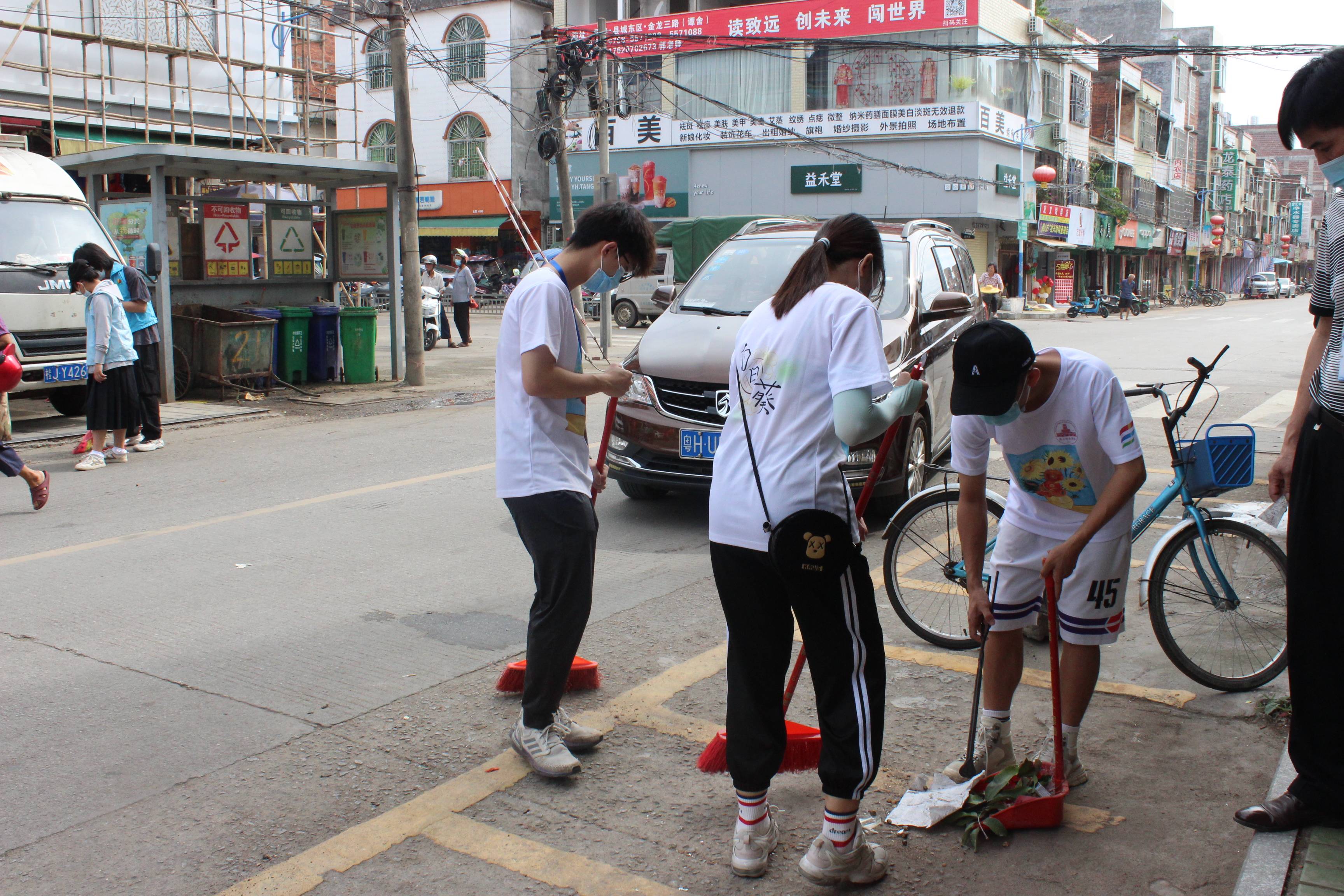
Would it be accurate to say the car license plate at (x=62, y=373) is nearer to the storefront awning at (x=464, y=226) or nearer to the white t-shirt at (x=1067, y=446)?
the white t-shirt at (x=1067, y=446)

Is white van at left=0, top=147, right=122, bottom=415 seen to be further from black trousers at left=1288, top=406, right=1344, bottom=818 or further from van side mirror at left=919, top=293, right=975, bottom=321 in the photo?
black trousers at left=1288, top=406, right=1344, bottom=818

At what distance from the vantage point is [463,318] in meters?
21.6

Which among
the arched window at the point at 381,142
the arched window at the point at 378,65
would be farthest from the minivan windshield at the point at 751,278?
the arched window at the point at 378,65

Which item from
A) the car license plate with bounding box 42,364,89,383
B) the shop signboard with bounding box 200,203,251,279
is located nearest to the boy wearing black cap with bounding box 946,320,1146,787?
the car license plate with bounding box 42,364,89,383

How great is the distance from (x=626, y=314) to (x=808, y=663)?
88.3 feet

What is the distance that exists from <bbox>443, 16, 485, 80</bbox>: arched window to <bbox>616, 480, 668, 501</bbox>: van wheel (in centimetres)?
3703

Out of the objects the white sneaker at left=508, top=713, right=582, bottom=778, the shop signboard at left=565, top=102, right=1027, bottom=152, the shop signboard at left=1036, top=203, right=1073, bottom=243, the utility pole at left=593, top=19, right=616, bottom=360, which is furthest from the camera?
the shop signboard at left=1036, top=203, right=1073, bottom=243

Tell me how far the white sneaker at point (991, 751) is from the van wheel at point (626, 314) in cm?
2631

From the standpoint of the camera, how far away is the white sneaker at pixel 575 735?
12.4 ft

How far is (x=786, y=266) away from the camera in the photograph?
7723 mm

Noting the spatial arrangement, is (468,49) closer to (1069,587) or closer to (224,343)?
(224,343)

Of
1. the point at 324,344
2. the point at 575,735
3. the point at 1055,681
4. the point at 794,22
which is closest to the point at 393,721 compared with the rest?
the point at 575,735

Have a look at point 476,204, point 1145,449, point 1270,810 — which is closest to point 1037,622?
point 1270,810

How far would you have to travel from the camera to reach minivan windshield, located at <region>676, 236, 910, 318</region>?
755cm
